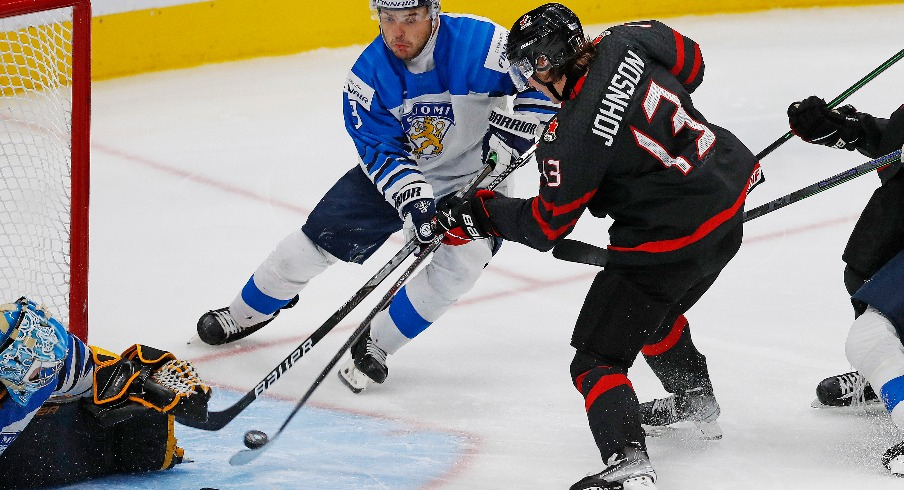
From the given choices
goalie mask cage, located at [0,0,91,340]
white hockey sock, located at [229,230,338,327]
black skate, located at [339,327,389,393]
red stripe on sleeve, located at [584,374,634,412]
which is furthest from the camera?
white hockey sock, located at [229,230,338,327]

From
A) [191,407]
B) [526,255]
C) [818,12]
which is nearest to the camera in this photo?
[191,407]

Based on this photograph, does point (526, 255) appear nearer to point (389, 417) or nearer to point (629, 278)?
point (389, 417)

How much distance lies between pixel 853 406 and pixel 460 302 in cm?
133

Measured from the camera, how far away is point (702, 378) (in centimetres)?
295

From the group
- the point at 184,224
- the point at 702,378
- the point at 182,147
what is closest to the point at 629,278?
the point at 702,378

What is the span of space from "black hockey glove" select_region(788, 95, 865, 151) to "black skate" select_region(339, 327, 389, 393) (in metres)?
1.22

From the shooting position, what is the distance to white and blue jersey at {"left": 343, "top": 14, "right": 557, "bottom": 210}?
10.5 ft

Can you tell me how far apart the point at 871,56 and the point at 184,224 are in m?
3.52

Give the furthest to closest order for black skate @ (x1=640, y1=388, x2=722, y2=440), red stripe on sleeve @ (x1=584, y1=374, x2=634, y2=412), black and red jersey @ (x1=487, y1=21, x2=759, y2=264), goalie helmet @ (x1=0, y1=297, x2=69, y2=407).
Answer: black skate @ (x1=640, y1=388, x2=722, y2=440) < red stripe on sleeve @ (x1=584, y1=374, x2=634, y2=412) < black and red jersey @ (x1=487, y1=21, x2=759, y2=264) < goalie helmet @ (x1=0, y1=297, x2=69, y2=407)

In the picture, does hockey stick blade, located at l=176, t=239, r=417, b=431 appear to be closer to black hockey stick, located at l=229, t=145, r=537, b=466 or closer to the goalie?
black hockey stick, located at l=229, t=145, r=537, b=466

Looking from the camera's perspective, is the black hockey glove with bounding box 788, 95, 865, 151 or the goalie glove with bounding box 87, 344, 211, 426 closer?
the goalie glove with bounding box 87, 344, 211, 426

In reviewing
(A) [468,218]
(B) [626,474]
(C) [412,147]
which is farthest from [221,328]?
(B) [626,474]

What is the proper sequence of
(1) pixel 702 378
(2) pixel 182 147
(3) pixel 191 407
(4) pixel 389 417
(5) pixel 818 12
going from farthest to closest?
(5) pixel 818 12, (2) pixel 182 147, (4) pixel 389 417, (1) pixel 702 378, (3) pixel 191 407

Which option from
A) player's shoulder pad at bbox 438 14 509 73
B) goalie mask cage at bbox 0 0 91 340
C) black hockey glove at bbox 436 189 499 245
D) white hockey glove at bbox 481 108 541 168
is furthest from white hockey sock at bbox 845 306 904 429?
goalie mask cage at bbox 0 0 91 340
